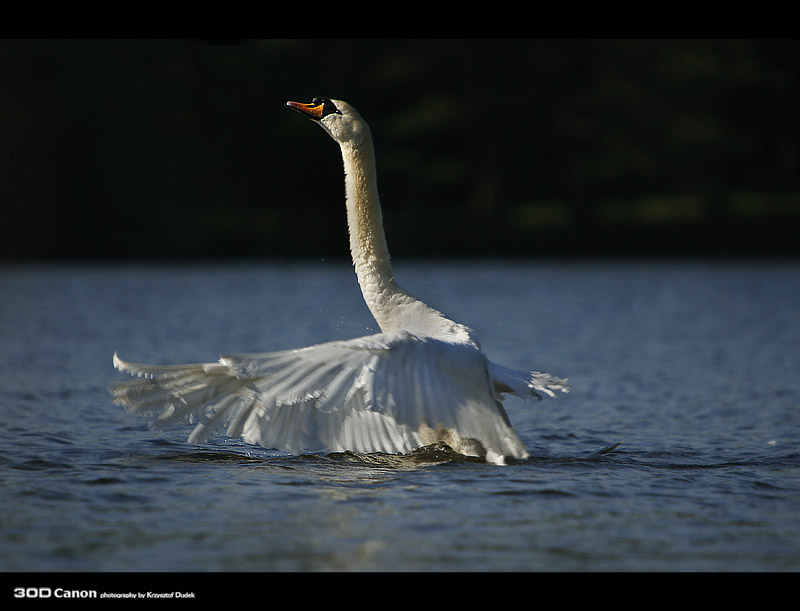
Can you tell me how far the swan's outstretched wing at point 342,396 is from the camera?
6910 millimetres

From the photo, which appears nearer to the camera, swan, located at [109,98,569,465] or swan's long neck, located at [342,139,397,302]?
swan, located at [109,98,569,465]

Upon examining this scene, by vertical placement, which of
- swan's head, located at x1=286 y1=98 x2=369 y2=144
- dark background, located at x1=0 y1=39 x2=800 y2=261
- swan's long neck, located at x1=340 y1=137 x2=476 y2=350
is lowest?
swan's long neck, located at x1=340 y1=137 x2=476 y2=350

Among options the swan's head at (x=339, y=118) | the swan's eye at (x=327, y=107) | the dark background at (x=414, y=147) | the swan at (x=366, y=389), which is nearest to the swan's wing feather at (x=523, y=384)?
the swan at (x=366, y=389)

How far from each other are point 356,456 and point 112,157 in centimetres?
3637

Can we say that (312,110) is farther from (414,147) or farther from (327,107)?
(414,147)

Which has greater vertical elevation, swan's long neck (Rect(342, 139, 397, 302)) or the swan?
swan's long neck (Rect(342, 139, 397, 302))

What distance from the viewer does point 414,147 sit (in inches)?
2015

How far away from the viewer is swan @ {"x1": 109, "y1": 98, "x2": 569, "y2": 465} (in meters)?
6.93

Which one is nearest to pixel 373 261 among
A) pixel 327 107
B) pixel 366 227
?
pixel 366 227

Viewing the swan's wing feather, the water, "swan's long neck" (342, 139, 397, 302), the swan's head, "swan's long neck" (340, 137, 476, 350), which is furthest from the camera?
the swan's head

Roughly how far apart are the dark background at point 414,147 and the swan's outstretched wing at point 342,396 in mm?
31098

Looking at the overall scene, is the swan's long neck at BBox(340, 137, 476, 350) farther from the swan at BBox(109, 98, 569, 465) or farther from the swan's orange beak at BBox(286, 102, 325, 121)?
the swan's orange beak at BBox(286, 102, 325, 121)

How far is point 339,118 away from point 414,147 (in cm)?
4198

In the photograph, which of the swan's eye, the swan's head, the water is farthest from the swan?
the swan's eye
